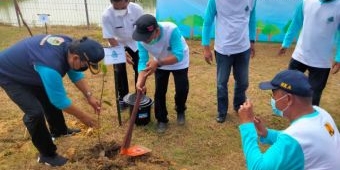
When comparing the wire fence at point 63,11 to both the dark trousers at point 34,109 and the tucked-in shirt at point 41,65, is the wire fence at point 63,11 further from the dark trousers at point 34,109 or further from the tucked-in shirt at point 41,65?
the tucked-in shirt at point 41,65

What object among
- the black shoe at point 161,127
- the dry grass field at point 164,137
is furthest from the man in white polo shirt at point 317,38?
the black shoe at point 161,127

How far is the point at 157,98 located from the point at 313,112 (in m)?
2.51

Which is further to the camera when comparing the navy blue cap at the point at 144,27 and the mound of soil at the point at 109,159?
the mound of soil at the point at 109,159

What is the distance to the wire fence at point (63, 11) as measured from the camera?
37.2ft

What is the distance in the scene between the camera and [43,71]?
3.11m

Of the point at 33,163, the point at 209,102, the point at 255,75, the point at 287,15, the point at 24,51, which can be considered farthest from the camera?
the point at 287,15

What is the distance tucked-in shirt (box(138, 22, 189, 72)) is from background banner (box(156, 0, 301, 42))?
171 inches

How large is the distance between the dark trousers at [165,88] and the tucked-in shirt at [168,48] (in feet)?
0.32

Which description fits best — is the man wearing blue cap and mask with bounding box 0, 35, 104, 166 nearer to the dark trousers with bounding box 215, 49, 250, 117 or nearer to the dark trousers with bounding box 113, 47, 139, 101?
the dark trousers with bounding box 113, 47, 139, 101

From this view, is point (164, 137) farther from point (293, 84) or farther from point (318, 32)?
point (293, 84)

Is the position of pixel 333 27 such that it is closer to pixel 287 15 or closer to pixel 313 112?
pixel 313 112

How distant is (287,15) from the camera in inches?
323

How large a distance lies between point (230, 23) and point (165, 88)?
1096 millimetres

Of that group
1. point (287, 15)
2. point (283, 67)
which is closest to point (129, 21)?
point (283, 67)
